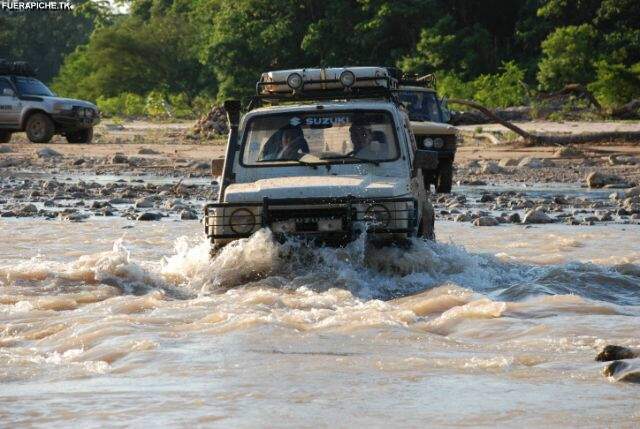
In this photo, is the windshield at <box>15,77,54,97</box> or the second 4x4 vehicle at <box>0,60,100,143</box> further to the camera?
the windshield at <box>15,77,54,97</box>

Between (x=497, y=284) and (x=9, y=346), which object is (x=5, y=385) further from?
(x=497, y=284)

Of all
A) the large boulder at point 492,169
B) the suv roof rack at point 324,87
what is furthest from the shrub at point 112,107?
the suv roof rack at point 324,87

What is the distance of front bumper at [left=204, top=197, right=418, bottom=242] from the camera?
942cm

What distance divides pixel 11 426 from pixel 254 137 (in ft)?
16.5

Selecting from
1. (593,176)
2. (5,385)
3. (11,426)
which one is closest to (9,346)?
(5,385)

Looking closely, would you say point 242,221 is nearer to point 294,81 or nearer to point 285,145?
point 285,145

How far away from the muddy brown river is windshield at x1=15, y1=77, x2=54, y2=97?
54.3 feet

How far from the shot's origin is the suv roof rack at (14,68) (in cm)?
2842

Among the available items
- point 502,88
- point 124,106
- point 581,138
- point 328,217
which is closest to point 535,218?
point 328,217

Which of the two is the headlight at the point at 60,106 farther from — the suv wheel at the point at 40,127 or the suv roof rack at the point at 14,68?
the suv roof rack at the point at 14,68

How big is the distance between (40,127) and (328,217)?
2072 centimetres

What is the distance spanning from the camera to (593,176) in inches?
795

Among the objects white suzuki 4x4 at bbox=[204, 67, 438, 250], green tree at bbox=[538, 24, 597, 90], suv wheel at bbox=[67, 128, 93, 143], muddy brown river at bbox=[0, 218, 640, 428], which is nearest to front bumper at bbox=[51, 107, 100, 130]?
suv wheel at bbox=[67, 128, 93, 143]

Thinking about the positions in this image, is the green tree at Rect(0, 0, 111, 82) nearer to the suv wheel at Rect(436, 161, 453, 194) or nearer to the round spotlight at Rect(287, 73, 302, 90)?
the suv wheel at Rect(436, 161, 453, 194)
